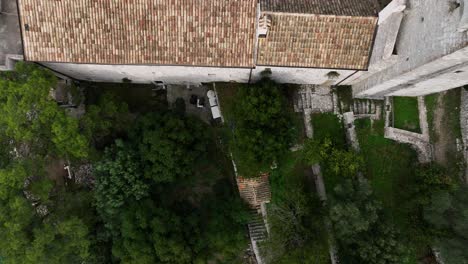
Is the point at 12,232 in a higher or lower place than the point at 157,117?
lower

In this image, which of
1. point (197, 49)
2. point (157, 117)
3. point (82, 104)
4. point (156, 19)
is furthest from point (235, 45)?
point (82, 104)

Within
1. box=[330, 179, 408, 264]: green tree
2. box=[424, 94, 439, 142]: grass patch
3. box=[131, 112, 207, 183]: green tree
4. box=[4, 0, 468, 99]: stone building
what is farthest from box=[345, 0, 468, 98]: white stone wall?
box=[131, 112, 207, 183]: green tree

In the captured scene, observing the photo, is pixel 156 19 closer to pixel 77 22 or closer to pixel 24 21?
pixel 77 22

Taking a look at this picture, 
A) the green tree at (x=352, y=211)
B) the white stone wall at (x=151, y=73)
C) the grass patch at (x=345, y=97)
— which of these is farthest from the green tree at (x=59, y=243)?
the grass patch at (x=345, y=97)

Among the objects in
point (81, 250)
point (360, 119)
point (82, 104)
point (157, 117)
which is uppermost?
point (82, 104)

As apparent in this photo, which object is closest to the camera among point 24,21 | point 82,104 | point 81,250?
point 24,21

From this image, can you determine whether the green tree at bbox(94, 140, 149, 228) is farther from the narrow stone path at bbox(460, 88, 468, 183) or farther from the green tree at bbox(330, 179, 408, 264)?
the narrow stone path at bbox(460, 88, 468, 183)

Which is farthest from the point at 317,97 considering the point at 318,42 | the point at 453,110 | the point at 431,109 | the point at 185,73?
the point at 185,73
